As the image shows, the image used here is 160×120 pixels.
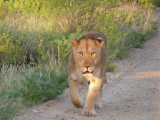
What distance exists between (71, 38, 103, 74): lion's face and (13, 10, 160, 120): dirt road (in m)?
0.76

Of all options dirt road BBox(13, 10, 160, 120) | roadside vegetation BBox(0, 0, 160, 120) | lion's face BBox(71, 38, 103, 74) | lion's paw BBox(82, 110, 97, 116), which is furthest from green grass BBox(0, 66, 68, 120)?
lion's face BBox(71, 38, 103, 74)

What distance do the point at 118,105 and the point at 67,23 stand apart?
5740 millimetres

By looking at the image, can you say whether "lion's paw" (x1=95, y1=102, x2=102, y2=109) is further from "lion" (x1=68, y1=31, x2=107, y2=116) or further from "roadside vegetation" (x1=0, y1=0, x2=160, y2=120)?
"roadside vegetation" (x1=0, y1=0, x2=160, y2=120)

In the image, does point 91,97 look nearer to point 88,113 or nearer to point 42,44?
point 88,113

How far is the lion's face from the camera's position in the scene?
4758 mm

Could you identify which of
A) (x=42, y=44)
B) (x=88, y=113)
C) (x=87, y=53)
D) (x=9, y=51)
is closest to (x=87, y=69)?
(x=87, y=53)

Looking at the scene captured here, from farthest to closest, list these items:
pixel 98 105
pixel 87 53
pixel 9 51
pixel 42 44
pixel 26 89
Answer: pixel 42 44, pixel 9 51, pixel 26 89, pixel 98 105, pixel 87 53

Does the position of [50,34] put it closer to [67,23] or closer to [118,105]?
[67,23]

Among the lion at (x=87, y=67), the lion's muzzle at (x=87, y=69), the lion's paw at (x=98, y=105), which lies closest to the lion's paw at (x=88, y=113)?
the lion at (x=87, y=67)

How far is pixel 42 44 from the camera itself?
8.75 meters

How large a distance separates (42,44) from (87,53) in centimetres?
402

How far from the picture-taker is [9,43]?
8227mm

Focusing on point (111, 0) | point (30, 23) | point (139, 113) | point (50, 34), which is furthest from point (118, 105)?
point (111, 0)

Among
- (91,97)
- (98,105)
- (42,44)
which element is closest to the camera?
(91,97)
